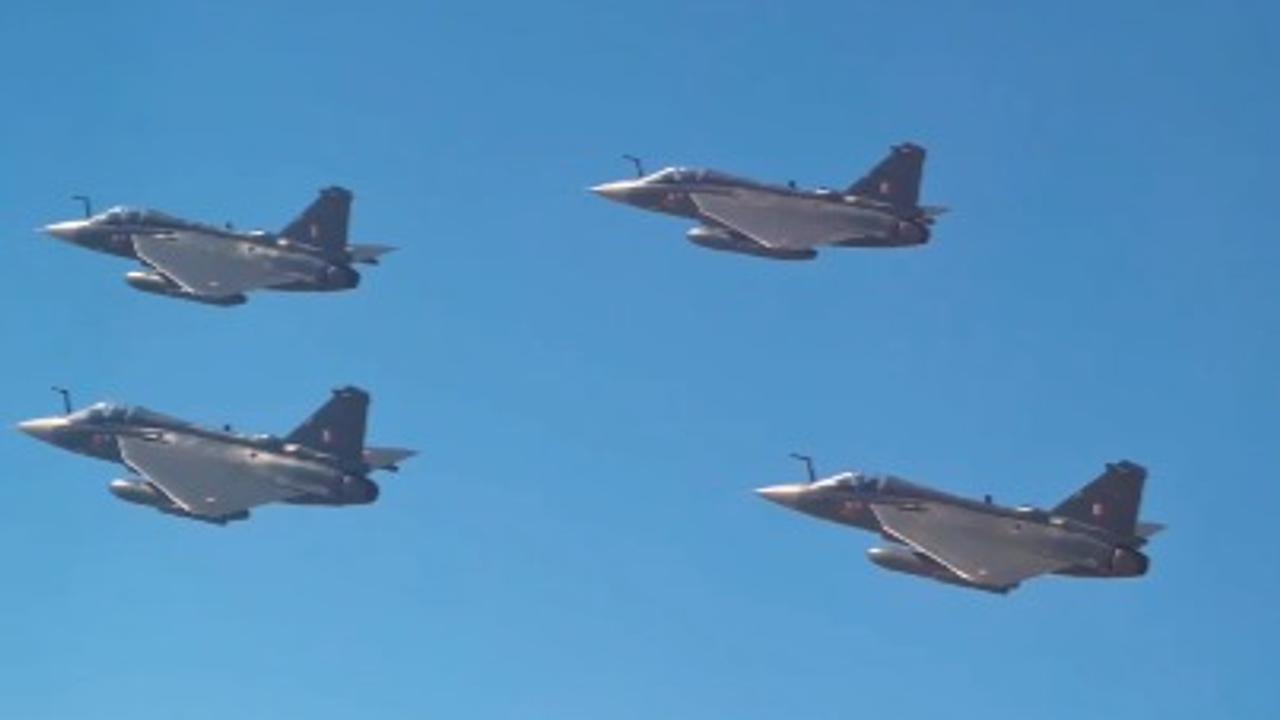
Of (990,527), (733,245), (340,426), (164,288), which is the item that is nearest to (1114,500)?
(990,527)

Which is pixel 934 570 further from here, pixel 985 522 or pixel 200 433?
Answer: pixel 200 433

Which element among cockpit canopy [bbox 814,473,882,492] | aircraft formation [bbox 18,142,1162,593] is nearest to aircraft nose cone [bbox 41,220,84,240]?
aircraft formation [bbox 18,142,1162,593]

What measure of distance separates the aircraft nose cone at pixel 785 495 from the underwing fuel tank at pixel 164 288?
116 ft

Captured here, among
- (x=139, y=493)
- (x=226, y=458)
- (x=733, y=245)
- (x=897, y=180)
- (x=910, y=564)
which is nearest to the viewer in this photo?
→ (x=910, y=564)

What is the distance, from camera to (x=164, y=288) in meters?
113

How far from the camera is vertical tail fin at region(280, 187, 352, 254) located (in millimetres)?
117938

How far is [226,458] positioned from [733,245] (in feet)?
109

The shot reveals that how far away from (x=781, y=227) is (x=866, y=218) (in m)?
5.53

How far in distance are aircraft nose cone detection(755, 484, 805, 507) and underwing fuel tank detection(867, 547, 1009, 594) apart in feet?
22.5

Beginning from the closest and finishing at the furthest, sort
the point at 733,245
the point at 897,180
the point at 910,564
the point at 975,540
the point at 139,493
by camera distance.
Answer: the point at 910,564 < the point at 975,540 < the point at 139,493 < the point at 733,245 < the point at 897,180

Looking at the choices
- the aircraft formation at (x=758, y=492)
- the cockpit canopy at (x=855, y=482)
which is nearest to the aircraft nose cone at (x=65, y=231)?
the aircraft formation at (x=758, y=492)

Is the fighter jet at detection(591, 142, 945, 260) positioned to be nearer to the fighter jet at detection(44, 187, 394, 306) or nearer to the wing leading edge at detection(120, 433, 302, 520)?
the fighter jet at detection(44, 187, 394, 306)

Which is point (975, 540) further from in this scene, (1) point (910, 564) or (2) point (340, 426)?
(2) point (340, 426)

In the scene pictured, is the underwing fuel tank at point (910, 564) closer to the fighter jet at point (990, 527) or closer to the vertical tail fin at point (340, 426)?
the fighter jet at point (990, 527)
